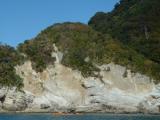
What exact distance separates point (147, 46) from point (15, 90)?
27101 mm

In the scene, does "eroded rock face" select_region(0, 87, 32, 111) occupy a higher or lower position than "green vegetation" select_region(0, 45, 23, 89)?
lower

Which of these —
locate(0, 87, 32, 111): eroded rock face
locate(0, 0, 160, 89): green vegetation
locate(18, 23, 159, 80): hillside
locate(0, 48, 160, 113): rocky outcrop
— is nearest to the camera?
locate(0, 87, 32, 111): eroded rock face

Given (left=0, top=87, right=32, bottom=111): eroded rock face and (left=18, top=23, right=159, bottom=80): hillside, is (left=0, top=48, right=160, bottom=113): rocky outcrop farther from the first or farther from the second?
(left=18, top=23, right=159, bottom=80): hillside

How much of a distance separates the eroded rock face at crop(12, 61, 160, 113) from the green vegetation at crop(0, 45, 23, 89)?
1.22 m

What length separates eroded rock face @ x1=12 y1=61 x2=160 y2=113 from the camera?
2721 inches

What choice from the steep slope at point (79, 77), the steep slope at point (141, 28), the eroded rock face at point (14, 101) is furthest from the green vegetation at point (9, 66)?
the steep slope at point (141, 28)

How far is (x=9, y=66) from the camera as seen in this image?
71.6 meters

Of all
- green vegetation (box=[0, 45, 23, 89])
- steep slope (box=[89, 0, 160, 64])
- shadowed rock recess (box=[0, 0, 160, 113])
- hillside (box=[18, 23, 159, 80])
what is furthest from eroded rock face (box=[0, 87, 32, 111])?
steep slope (box=[89, 0, 160, 64])

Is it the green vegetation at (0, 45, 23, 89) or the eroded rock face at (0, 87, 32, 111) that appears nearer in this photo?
the eroded rock face at (0, 87, 32, 111)

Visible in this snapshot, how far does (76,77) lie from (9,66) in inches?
413

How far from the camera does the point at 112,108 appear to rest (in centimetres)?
6906

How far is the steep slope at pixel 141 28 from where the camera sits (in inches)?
3268

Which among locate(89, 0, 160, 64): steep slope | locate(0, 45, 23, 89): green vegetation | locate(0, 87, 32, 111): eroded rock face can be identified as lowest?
locate(0, 87, 32, 111): eroded rock face

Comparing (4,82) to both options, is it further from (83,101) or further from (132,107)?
(132,107)
